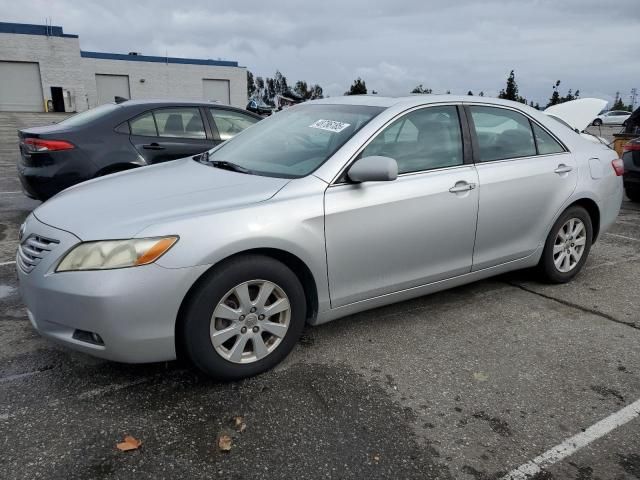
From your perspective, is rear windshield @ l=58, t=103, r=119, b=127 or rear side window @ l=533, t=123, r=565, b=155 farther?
rear windshield @ l=58, t=103, r=119, b=127

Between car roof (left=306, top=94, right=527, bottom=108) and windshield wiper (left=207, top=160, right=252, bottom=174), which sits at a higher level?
car roof (left=306, top=94, right=527, bottom=108)

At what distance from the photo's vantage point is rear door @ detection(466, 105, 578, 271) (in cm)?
372

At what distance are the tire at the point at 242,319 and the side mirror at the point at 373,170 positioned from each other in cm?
68

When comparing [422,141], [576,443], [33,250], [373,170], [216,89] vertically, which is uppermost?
[216,89]

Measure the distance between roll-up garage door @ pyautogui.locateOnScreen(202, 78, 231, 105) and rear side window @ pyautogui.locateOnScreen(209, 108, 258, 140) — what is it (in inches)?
1785

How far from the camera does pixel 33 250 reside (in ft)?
9.07

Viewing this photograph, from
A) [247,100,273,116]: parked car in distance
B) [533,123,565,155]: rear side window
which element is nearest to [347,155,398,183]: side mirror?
[533,123,565,155]: rear side window

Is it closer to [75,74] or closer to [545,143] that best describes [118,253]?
[545,143]

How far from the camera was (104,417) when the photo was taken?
2.57 m

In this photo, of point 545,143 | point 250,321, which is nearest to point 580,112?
point 545,143

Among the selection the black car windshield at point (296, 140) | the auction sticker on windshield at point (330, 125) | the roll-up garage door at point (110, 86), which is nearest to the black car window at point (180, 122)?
the black car windshield at point (296, 140)

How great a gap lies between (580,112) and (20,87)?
4327cm

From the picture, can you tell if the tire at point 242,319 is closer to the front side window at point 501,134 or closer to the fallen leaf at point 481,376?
the fallen leaf at point 481,376

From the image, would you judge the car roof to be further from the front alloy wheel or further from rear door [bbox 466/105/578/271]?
the front alloy wheel
